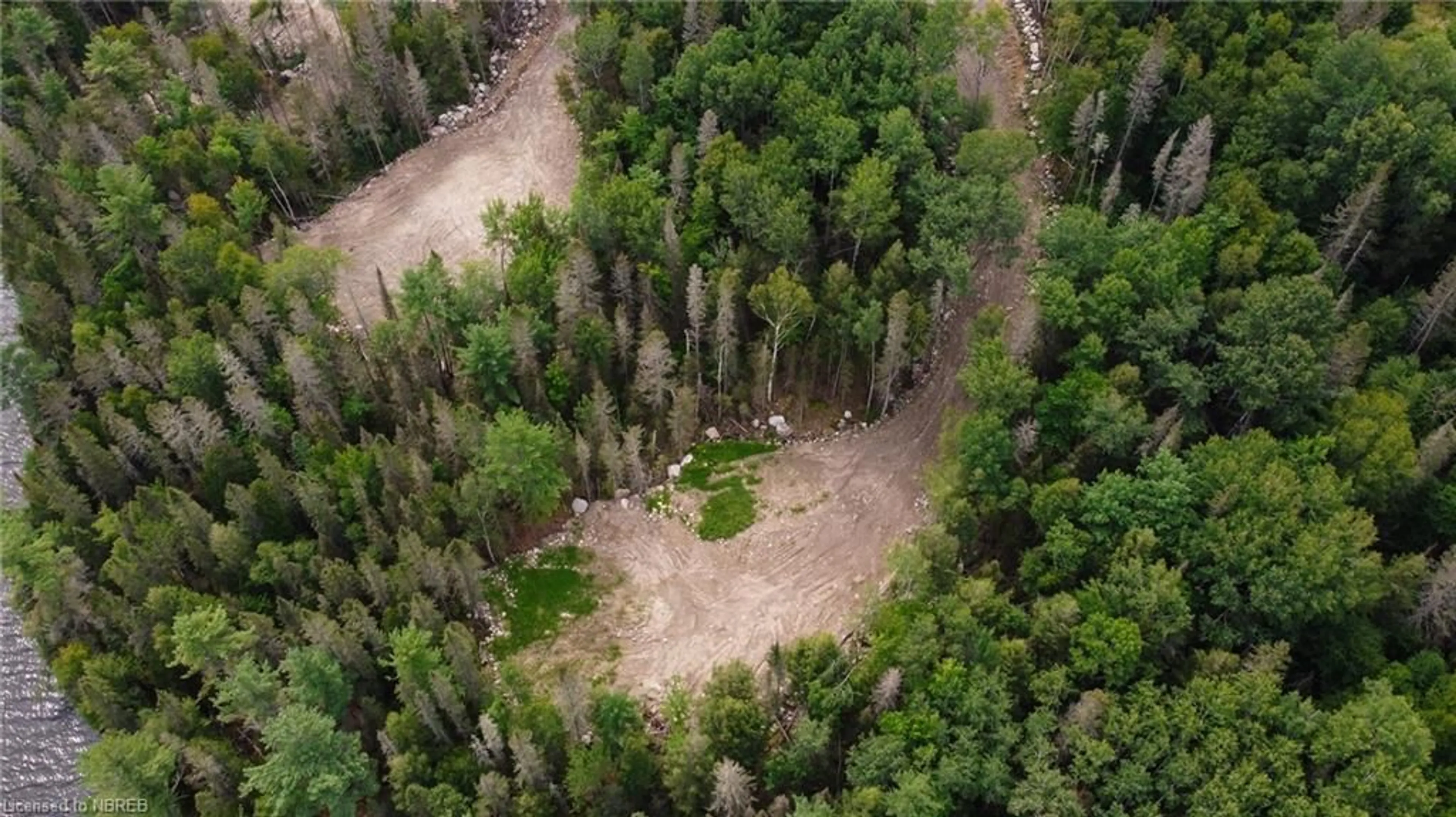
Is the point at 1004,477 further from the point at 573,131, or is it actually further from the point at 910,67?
the point at 573,131

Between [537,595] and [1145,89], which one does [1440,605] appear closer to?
[1145,89]

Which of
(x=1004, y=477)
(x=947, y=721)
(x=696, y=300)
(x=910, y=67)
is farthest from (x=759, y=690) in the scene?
(x=910, y=67)

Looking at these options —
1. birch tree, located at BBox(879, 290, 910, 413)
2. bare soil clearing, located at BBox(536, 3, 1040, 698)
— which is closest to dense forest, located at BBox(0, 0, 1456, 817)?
birch tree, located at BBox(879, 290, 910, 413)

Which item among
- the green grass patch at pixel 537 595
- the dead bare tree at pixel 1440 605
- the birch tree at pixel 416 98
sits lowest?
the green grass patch at pixel 537 595

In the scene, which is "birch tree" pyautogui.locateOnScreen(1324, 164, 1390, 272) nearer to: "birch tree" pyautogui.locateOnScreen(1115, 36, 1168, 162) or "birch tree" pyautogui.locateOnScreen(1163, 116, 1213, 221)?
"birch tree" pyautogui.locateOnScreen(1163, 116, 1213, 221)

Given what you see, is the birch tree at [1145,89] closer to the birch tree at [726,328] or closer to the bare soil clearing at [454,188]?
the birch tree at [726,328]

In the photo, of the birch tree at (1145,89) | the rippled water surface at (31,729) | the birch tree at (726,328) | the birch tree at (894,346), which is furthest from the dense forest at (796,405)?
the rippled water surface at (31,729)

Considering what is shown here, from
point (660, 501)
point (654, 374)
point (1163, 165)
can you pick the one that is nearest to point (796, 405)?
point (654, 374)
